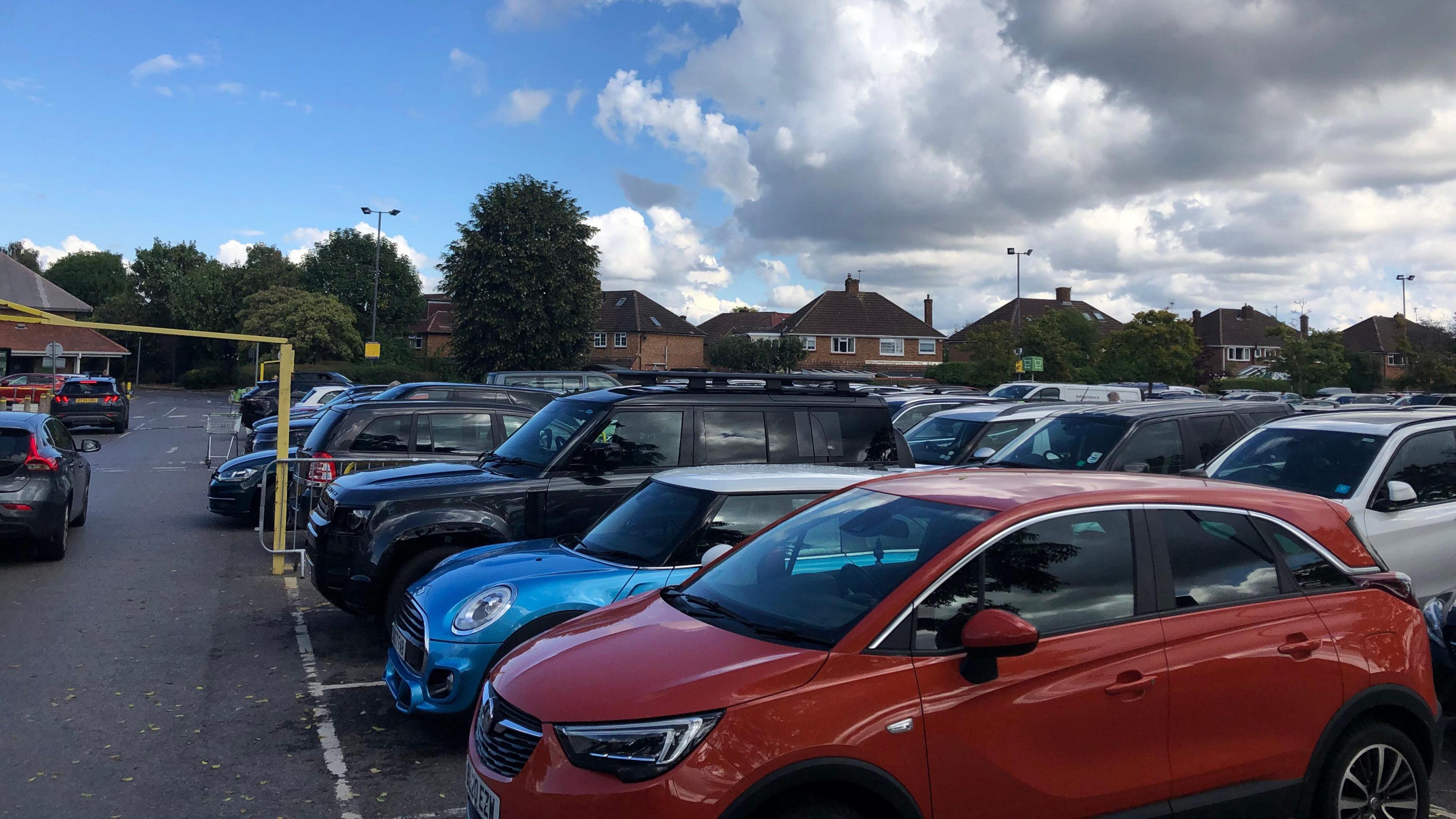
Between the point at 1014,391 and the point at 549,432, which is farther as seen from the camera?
the point at 1014,391

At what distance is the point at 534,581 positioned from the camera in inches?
219

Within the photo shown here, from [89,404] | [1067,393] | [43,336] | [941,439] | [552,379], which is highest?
[43,336]

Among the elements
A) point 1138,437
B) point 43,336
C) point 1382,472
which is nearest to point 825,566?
point 1382,472

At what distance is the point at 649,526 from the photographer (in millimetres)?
6066

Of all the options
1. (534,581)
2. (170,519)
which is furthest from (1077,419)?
(170,519)

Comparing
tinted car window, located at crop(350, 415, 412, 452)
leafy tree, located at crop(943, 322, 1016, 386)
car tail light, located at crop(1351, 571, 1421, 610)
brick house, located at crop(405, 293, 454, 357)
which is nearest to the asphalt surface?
car tail light, located at crop(1351, 571, 1421, 610)

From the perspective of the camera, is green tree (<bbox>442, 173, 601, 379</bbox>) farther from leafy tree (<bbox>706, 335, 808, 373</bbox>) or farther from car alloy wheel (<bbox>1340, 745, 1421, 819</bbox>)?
car alloy wheel (<bbox>1340, 745, 1421, 819</bbox>)

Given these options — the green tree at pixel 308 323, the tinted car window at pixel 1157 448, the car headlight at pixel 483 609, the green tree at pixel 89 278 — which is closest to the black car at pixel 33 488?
the car headlight at pixel 483 609

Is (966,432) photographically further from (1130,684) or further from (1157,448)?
(1130,684)

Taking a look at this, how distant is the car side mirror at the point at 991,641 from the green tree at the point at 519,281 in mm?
42954

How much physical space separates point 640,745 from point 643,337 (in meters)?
76.3

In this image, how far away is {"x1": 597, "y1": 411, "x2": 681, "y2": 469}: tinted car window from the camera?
26.2ft

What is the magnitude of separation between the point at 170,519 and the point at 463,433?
5310 mm

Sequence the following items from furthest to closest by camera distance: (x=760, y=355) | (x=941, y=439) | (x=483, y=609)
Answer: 1. (x=760, y=355)
2. (x=941, y=439)
3. (x=483, y=609)
